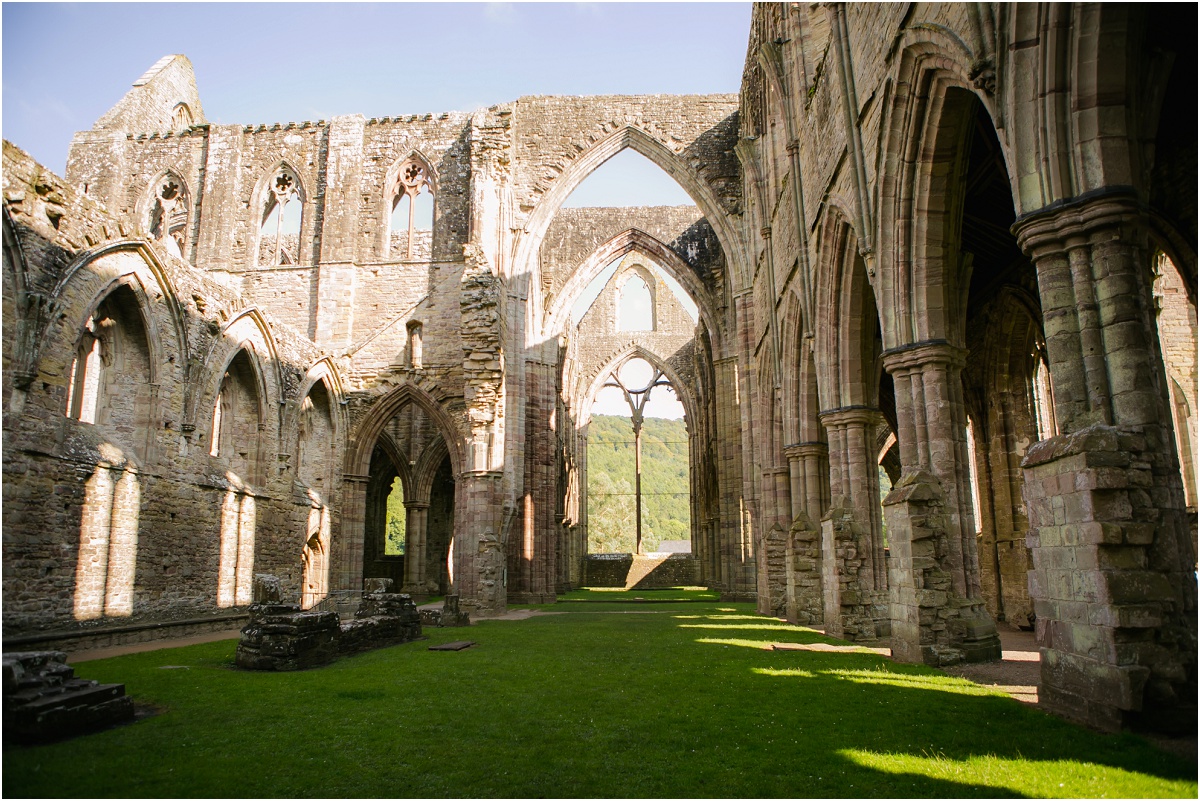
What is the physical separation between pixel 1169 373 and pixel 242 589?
17.6m

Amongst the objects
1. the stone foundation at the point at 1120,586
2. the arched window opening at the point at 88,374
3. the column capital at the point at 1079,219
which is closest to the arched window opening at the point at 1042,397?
the column capital at the point at 1079,219

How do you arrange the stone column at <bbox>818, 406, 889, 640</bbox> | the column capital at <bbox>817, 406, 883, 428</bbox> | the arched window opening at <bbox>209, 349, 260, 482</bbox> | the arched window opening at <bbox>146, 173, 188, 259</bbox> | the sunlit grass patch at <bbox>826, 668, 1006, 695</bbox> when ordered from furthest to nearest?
the arched window opening at <bbox>146, 173, 188, 259</bbox>, the arched window opening at <bbox>209, 349, 260, 482</bbox>, the column capital at <bbox>817, 406, 883, 428</bbox>, the stone column at <bbox>818, 406, 889, 640</bbox>, the sunlit grass patch at <bbox>826, 668, 1006, 695</bbox>

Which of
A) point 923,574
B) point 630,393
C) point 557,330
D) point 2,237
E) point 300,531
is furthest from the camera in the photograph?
point 630,393

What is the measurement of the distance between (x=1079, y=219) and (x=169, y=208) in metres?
26.0

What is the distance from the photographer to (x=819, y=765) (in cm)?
408

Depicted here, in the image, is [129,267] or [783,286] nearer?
[129,267]

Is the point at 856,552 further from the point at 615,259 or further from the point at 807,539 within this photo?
the point at 615,259

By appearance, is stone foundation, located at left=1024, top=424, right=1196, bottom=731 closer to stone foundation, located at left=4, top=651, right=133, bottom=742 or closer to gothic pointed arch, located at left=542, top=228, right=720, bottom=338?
stone foundation, located at left=4, top=651, right=133, bottom=742

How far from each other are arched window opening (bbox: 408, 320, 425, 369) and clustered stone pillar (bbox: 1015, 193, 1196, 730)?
1794cm

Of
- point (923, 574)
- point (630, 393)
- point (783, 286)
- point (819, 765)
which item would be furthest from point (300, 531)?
point (630, 393)

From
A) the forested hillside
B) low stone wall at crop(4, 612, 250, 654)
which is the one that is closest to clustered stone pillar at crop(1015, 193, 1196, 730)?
low stone wall at crop(4, 612, 250, 654)

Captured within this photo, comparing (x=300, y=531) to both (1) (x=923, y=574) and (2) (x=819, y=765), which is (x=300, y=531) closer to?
(1) (x=923, y=574)

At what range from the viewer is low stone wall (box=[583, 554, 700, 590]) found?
36.8m

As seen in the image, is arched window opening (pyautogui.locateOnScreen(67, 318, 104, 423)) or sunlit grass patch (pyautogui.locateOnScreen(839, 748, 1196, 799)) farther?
arched window opening (pyautogui.locateOnScreen(67, 318, 104, 423))
